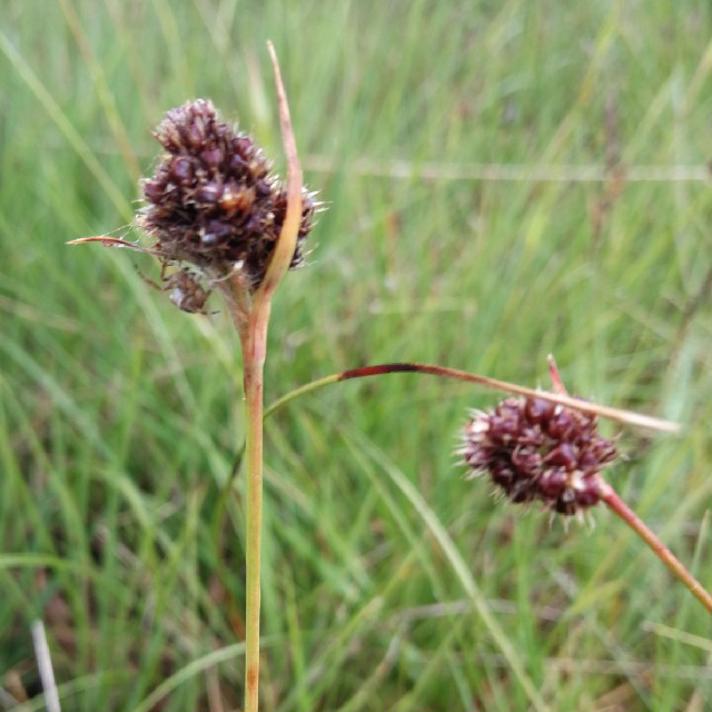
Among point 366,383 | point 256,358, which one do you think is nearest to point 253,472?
point 256,358

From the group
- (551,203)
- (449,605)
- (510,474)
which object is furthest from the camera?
(551,203)

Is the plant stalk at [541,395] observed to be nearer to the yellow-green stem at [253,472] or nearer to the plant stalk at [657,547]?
the yellow-green stem at [253,472]

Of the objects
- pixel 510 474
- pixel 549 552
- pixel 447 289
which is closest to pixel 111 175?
pixel 447 289

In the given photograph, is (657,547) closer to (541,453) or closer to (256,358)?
(541,453)

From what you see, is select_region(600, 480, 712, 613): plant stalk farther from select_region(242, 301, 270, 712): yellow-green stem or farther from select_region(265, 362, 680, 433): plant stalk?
select_region(242, 301, 270, 712): yellow-green stem

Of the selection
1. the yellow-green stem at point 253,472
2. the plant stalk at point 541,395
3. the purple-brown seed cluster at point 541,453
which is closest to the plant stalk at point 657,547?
the purple-brown seed cluster at point 541,453

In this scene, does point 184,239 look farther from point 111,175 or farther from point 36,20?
point 36,20

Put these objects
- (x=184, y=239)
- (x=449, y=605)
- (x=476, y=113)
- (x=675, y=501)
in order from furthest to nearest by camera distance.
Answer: (x=476, y=113) < (x=675, y=501) < (x=449, y=605) < (x=184, y=239)

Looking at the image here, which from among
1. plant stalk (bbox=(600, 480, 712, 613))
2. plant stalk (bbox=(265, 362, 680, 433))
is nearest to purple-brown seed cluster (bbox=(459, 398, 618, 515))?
plant stalk (bbox=(600, 480, 712, 613))
